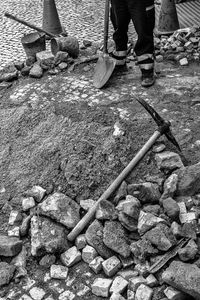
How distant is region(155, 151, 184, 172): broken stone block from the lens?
4055 mm

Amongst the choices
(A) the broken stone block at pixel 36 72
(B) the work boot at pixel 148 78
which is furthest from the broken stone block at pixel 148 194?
(A) the broken stone block at pixel 36 72

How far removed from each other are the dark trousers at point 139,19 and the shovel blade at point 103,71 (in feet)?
1.10

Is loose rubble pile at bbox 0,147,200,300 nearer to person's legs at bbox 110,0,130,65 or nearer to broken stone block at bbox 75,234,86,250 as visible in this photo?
broken stone block at bbox 75,234,86,250

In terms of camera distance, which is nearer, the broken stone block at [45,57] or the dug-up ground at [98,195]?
the dug-up ground at [98,195]

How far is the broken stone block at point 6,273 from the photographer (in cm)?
346

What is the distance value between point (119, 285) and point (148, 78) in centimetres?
292

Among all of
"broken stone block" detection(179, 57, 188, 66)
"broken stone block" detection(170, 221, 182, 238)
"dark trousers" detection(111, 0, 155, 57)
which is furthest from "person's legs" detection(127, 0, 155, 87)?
"broken stone block" detection(170, 221, 182, 238)

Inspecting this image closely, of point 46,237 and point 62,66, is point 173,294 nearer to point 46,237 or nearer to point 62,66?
point 46,237

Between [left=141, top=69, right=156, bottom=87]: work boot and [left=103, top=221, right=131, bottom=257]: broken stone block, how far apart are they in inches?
92.2

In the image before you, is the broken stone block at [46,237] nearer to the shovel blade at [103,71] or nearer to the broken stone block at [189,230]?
the broken stone block at [189,230]

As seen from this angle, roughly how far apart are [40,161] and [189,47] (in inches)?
119

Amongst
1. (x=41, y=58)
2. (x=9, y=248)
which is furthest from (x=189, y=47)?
(x=9, y=248)

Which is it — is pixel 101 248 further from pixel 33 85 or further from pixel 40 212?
pixel 33 85

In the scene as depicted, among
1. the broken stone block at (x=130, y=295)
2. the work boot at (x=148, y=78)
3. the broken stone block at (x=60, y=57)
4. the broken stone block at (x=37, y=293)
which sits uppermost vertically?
the broken stone block at (x=60, y=57)
